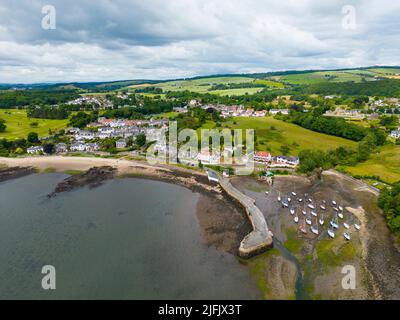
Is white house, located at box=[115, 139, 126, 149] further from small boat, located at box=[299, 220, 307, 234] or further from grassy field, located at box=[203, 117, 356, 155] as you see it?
small boat, located at box=[299, 220, 307, 234]

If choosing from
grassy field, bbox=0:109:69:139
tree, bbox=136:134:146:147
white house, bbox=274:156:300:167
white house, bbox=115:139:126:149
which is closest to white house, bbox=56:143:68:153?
white house, bbox=115:139:126:149

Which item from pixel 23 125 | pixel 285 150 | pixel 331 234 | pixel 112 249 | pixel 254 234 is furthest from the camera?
pixel 23 125

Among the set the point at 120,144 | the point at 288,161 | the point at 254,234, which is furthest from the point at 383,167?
the point at 120,144

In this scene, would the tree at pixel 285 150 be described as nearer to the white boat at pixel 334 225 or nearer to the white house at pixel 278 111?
the white boat at pixel 334 225

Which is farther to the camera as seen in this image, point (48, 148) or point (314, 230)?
point (48, 148)

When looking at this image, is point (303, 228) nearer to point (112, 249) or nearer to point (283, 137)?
point (112, 249)

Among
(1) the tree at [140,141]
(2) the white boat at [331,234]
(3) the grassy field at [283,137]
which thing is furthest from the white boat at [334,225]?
(1) the tree at [140,141]
